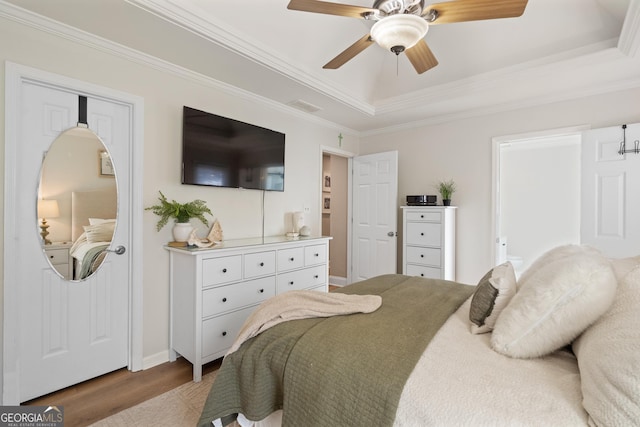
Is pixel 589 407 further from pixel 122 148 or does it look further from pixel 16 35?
pixel 16 35

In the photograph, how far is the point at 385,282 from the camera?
85.7 inches

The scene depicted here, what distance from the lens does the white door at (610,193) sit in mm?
2709

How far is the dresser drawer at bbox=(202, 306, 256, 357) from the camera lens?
2.29m

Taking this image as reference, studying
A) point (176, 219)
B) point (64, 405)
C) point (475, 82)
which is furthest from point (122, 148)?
point (475, 82)

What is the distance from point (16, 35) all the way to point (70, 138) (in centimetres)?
65

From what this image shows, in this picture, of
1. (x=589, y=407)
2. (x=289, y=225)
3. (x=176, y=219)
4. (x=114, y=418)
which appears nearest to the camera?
(x=589, y=407)

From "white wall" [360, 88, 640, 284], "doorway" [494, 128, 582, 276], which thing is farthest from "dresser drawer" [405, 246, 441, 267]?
"doorway" [494, 128, 582, 276]

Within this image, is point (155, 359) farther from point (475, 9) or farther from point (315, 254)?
point (475, 9)

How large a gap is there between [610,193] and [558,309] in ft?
8.64

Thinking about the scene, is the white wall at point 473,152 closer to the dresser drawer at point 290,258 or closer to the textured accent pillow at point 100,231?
the dresser drawer at point 290,258

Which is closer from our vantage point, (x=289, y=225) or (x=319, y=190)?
(x=289, y=225)

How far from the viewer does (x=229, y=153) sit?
291 centimetres

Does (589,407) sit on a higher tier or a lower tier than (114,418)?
higher

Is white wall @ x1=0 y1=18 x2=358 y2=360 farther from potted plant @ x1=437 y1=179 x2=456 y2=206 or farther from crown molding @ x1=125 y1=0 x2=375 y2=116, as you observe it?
potted plant @ x1=437 y1=179 x2=456 y2=206
